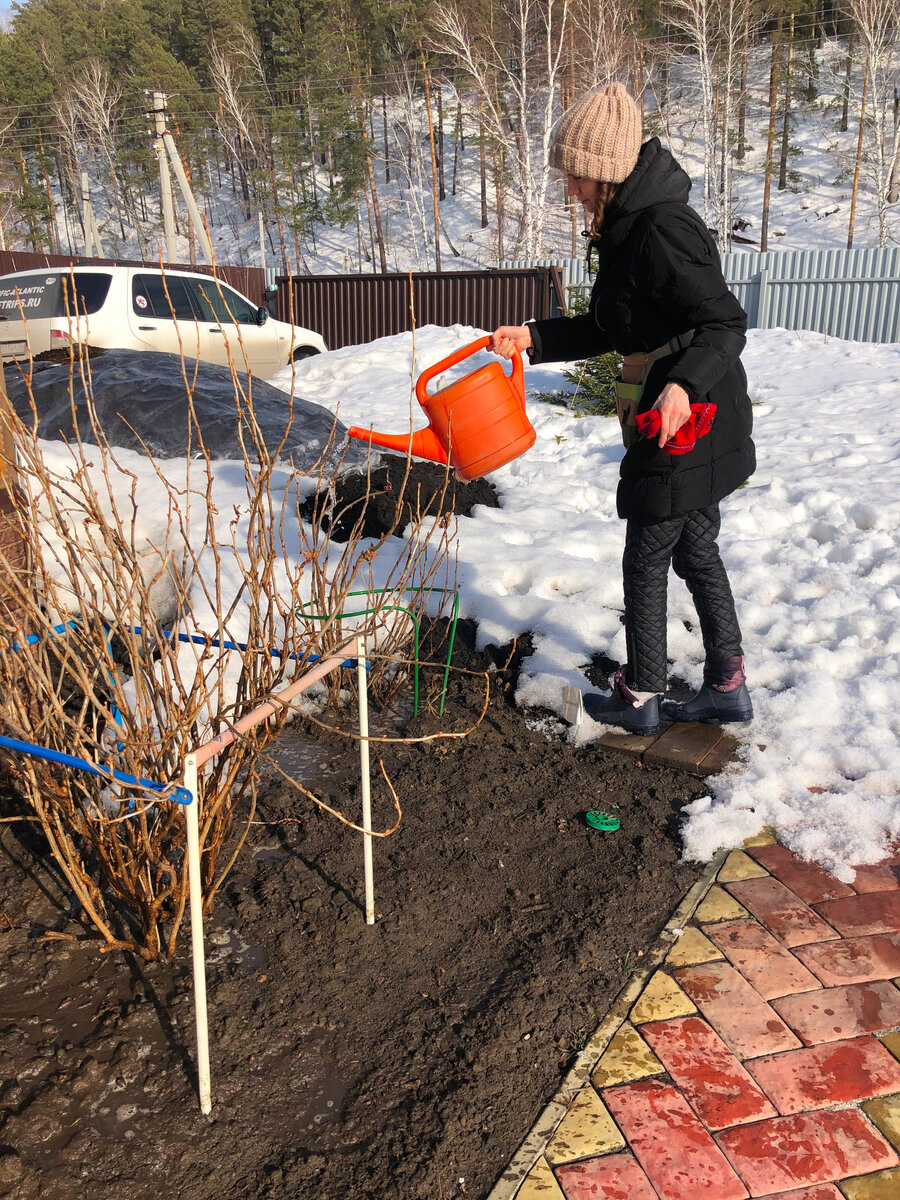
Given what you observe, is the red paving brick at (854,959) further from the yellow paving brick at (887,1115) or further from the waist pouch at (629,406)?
the waist pouch at (629,406)

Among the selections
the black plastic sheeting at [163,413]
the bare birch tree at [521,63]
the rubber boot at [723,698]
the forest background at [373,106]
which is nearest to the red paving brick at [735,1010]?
the rubber boot at [723,698]

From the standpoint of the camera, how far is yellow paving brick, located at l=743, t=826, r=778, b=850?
7.58 feet

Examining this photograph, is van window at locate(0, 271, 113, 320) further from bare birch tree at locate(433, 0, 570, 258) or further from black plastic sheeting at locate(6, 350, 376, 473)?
bare birch tree at locate(433, 0, 570, 258)

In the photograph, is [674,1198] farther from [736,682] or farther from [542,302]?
[542,302]

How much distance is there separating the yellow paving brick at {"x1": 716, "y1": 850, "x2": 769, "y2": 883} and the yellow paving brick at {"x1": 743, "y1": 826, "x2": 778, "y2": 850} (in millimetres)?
48

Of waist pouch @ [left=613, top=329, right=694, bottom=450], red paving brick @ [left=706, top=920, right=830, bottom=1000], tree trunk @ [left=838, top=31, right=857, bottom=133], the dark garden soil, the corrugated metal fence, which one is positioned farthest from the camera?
tree trunk @ [left=838, top=31, right=857, bottom=133]

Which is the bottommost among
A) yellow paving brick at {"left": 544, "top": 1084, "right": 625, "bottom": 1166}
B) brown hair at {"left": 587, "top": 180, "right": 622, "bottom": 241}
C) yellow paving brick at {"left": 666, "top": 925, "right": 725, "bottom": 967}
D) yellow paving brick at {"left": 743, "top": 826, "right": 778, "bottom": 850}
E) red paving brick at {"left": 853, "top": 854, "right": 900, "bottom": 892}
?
yellow paving brick at {"left": 743, "top": 826, "right": 778, "bottom": 850}

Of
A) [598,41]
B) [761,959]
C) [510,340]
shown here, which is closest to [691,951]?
[761,959]

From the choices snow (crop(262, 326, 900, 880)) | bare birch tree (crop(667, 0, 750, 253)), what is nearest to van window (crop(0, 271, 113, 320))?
snow (crop(262, 326, 900, 880))

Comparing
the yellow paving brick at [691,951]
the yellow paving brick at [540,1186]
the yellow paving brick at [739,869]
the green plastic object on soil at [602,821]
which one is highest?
the yellow paving brick at [540,1186]

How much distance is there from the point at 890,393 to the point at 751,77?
48618 millimetres

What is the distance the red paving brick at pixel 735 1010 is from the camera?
5.47ft

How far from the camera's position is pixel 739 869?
7.26ft

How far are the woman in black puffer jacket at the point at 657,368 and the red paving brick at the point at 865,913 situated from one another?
0.82m
